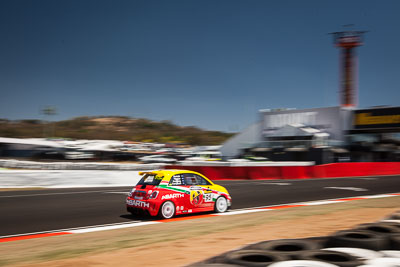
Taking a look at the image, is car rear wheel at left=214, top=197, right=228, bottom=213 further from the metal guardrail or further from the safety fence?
the metal guardrail

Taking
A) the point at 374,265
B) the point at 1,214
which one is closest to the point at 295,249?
the point at 374,265

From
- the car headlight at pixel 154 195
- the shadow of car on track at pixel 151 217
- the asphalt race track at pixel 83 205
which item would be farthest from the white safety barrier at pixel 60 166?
the car headlight at pixel 154 195

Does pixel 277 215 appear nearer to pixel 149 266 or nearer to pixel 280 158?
pixel 149 266

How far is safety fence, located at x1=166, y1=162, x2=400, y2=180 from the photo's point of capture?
2559 cm

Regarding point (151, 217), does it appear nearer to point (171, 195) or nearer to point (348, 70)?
point (171, 195)

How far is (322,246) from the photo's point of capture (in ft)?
18.4

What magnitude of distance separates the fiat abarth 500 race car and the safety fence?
14.2 m

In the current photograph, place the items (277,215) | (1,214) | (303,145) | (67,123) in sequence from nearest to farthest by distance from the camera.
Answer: (277,215) < (1,214) < (303,145) < (67,123)

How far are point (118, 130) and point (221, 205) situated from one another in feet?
490

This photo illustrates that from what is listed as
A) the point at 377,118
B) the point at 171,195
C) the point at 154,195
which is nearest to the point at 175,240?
the point at 154,195

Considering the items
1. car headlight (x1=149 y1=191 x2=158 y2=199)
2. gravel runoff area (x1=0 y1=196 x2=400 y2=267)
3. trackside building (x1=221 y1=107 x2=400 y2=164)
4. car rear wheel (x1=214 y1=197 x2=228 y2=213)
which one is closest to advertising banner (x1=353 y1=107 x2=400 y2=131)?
trackside building (x1=221 y1=107 x2=400 y2=164)

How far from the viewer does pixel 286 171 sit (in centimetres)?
2672

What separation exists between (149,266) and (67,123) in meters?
161

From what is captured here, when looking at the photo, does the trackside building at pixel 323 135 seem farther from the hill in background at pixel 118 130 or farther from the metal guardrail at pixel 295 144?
the hill in background at pixel 118 130
